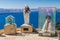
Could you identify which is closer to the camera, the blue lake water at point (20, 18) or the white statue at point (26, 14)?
the white statue at point (26, 14)

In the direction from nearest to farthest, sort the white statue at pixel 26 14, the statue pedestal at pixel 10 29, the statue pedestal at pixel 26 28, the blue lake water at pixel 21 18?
the statue pedestal at pixel 10 29
the statue pedestal at pixel 26 28
the white statue at pixel 26 14
the blue lake water at pixel 21 18

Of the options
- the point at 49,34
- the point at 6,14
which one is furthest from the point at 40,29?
the point at 6,14

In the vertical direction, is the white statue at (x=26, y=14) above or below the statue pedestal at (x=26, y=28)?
above

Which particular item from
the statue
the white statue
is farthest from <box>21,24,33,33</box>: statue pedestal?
the statue

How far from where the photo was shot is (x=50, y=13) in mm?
9734

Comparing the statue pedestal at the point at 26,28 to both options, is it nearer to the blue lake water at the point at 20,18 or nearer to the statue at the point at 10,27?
the statue at the point at 10,27

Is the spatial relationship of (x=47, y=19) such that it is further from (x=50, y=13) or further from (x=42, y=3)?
(x=42, y=3)

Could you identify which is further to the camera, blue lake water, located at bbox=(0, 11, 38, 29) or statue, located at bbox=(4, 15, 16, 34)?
blue lake water, located at bbox=(0, 11, 38, 29)

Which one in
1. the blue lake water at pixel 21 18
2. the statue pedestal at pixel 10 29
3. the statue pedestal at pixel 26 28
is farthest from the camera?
the blue lake water at pixel 21 18

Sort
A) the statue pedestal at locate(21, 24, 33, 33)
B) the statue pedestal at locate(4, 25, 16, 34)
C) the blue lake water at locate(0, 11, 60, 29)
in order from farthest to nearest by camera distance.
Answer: the blue lake water at locate(0, 11, 60, 29) → the statue pedestal at locate(21, 24, 33, 33) → the statue pedestal at locate(4, 25, 16, 34)

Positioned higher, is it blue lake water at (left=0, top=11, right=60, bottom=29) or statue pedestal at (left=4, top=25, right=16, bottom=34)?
blue lake water at (left=0, top=11, right=60, bottom=29)

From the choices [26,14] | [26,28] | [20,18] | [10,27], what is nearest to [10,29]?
A: [10,27]

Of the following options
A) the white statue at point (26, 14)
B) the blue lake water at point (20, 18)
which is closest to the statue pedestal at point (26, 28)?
the white statue at point (26, 14)

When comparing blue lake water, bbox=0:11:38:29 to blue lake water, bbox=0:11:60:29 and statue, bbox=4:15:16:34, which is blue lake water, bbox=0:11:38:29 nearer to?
blue lake water, bbox=0:11:60:29
